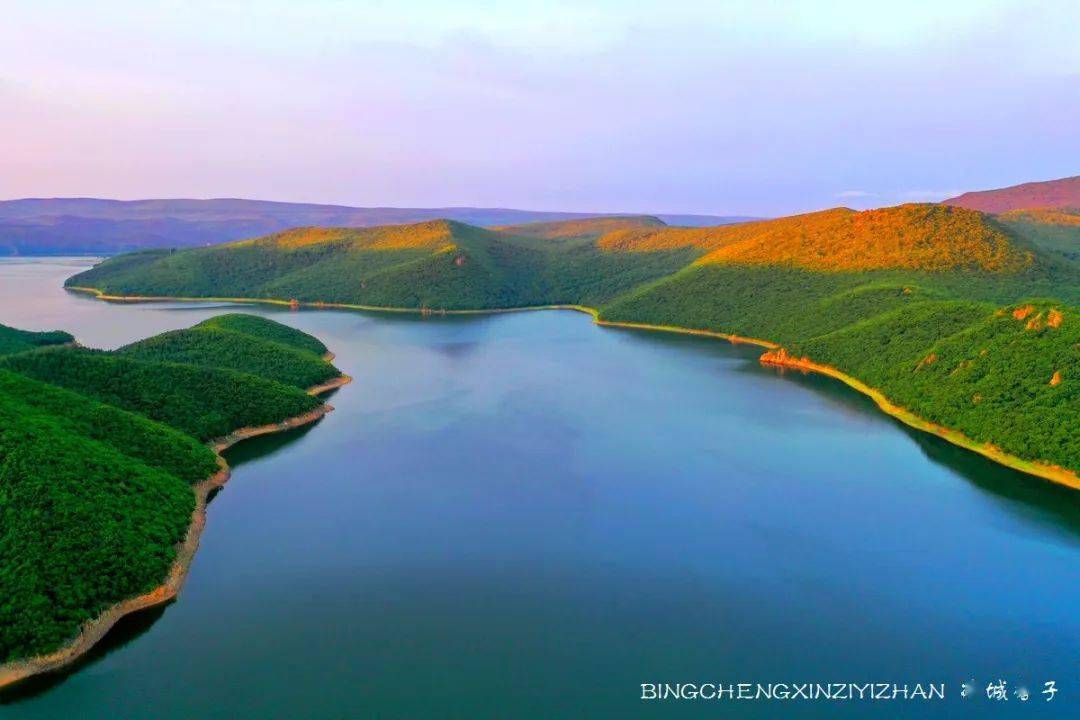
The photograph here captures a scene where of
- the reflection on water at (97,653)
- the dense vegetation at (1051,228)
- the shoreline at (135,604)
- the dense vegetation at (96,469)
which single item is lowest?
the reflection on water at (97,653)

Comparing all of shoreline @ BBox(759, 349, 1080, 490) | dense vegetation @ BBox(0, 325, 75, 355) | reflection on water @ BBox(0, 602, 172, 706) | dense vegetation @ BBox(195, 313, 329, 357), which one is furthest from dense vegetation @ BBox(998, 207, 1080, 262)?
dense vegetation @ BBox(0, 325, 75, 355)

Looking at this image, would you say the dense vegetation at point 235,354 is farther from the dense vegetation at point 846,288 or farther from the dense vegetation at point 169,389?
the dense vegetation at point 846,288

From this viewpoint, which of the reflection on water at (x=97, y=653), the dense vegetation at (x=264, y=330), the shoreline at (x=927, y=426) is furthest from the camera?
the dense vegetation at (x=264, y=330)

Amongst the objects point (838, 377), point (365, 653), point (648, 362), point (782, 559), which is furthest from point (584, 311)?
point (365, 653)

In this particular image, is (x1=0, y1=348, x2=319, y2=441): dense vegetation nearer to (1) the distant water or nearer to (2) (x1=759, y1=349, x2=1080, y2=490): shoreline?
(1) the distant water

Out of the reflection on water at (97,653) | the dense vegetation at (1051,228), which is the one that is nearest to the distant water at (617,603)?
the reflection on water at (97,653)

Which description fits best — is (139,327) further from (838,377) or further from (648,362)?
(838,377)

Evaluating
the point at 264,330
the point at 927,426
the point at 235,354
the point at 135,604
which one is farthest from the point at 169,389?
the point at 927,426
